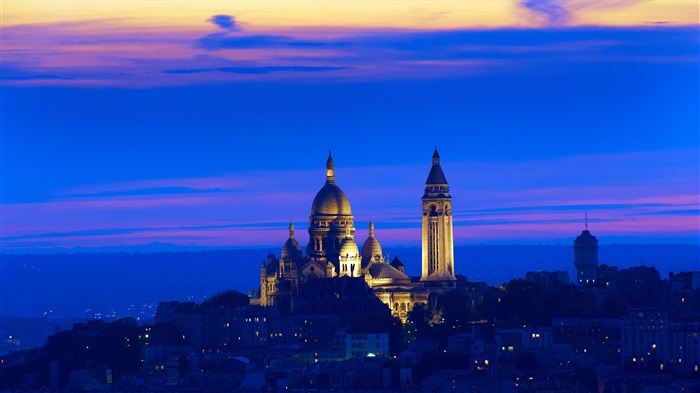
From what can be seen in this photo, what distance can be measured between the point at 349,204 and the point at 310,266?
26.8 feet

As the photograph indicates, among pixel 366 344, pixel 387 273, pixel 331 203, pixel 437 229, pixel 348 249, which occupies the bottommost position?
pixel 366 344

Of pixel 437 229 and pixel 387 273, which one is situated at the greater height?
pixel 437 229

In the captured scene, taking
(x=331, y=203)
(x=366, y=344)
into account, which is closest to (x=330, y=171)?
(x=331, y=203)

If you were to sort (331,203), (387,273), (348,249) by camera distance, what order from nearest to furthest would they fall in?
(387,273)
(348,249)
(331,203)

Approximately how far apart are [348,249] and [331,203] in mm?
4083

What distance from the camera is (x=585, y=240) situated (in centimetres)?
14875

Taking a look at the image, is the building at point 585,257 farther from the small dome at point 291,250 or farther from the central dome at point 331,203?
the small dome at point 291,250

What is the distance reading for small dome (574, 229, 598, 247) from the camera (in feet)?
487

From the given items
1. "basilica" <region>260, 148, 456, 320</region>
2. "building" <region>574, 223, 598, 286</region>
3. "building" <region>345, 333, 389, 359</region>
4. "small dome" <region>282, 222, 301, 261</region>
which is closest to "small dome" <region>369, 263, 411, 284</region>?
"basilica" <region>260, 148, 456, 320</region>

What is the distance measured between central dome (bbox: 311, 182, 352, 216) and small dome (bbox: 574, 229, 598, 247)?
47.6ft

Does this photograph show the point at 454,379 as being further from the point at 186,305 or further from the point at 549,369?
the point at 186,305

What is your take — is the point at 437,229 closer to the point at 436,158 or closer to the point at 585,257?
the point at 436,158

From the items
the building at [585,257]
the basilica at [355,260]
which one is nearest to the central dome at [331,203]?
the basilica at [355,260]

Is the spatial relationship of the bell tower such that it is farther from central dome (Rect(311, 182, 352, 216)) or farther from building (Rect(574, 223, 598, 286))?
building (Rect(574, 223, 598, 286))
